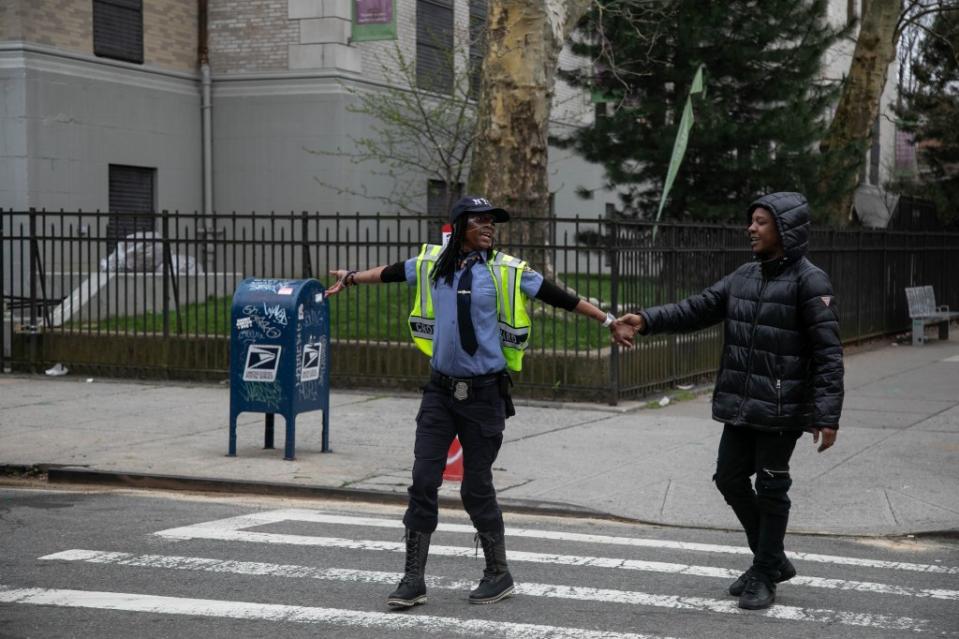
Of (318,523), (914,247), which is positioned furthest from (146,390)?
(914,247)

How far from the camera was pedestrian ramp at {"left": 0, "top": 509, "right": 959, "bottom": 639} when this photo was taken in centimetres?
577

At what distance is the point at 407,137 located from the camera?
80.3 ft

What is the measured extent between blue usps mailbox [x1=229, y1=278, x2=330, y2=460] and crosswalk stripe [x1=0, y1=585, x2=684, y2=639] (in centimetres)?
A: 388

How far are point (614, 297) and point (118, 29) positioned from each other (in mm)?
11881

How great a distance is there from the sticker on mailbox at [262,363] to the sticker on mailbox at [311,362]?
0.73 feet

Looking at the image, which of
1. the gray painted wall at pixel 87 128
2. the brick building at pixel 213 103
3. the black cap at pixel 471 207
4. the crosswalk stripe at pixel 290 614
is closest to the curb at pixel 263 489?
the crosswalk stripe at pixel 290 614

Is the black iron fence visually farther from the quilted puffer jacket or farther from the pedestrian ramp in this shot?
the quilted puffer jacket

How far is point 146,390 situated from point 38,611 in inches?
336

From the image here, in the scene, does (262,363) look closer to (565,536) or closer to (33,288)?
(565,536)

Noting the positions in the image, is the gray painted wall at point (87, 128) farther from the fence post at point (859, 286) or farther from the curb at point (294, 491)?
the curb at point (294, 491)

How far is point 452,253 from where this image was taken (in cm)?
621

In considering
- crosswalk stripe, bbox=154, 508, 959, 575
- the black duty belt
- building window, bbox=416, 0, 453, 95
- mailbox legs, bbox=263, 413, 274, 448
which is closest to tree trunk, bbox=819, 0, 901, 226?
building window, bbox=416, 0, 453, 95

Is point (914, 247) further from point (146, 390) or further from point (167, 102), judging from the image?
point (146, 390)

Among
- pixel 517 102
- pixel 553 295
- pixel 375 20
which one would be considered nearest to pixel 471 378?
pixel 553 295
